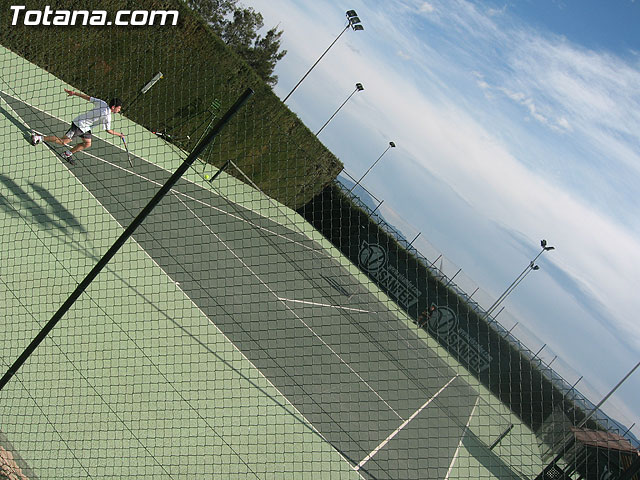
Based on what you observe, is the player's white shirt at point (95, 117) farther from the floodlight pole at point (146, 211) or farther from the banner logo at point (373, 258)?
the banner logo at point (373, 258)

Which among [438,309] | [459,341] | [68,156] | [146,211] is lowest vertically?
[68,156]

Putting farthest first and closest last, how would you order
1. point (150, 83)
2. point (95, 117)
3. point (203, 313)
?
point (150, 83), point (203, 313), point (95, 117)

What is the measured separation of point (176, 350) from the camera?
7.86 m

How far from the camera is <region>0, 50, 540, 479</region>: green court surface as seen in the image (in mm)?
6101

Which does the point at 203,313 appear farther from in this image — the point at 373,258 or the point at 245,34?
the point at 245,34

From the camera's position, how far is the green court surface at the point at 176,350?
6101mm

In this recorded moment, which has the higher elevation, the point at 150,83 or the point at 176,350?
the point at 150,83

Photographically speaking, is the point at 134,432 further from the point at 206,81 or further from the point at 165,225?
the point at 206,81

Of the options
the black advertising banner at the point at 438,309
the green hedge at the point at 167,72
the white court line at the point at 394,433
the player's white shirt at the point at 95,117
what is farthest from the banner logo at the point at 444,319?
the player's white shirt at the point at 95,117

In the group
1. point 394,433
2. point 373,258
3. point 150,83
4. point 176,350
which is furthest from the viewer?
point 373,258

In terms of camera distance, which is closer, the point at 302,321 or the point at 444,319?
the point at 302,321

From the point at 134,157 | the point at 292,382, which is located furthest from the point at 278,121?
the point at 292,382

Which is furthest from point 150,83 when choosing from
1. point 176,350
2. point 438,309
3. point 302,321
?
point 438,309

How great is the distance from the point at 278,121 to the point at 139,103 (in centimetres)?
588
